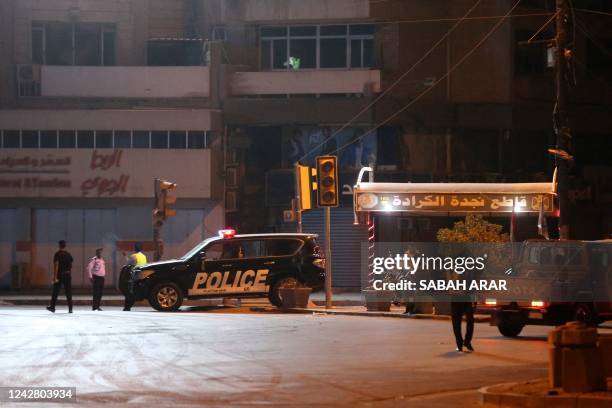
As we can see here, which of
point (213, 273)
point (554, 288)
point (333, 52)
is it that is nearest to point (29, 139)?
point (333, 52)

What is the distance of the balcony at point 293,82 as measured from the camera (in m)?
42.2

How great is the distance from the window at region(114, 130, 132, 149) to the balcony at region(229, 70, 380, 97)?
4105 millimetres

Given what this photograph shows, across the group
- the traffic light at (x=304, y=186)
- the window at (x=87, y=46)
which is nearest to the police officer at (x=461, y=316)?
the traffic light at (x=304, y=186)

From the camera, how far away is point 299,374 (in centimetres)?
1411

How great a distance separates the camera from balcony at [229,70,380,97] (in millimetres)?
42250

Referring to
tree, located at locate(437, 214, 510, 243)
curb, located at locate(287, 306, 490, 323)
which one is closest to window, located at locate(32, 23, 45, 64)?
curb, located at locate(287, 306, 490, 323)

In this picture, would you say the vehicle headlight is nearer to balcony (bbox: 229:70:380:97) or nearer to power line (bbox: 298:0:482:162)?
balcony (bbox: 229:70:380:97)

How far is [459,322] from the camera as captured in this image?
17.2 metres

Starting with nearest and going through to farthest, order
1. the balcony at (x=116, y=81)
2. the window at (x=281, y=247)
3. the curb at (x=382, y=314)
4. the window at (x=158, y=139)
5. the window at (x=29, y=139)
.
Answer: the curb at (x=382, y=314), the window at (x=281, y=247), the window at (x=29, y=139), the window at (x=158, y=139), the balcony at (x=116, y=81)

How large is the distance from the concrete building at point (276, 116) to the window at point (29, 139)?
52 millimetres

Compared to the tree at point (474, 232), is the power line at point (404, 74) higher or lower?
higher

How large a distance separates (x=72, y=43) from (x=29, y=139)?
4517mm

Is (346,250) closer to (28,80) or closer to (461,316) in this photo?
(28,80)

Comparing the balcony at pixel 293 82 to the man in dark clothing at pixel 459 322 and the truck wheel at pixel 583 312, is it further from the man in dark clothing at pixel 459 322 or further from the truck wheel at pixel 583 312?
the man in dark clothing at pixel 459 322
